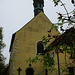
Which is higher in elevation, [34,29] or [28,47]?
[34,29]

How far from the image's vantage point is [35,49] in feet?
48.5

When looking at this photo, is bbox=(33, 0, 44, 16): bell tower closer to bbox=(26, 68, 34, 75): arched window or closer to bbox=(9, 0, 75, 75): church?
bbox=(9, 0, 75, 75): church

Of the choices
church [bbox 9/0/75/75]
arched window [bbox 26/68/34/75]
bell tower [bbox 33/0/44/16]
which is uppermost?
bell tower [bbox 33/0/44/16]

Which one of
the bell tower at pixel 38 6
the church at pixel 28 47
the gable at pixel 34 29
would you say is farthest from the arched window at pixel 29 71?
the bell tower at pixel 38 6

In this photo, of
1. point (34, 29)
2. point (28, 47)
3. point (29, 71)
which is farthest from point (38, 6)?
point (29, 71)

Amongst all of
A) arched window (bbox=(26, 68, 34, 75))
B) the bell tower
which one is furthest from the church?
the bell tower

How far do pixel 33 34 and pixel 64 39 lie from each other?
12527 millimetres

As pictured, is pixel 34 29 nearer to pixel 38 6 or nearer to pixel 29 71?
pixel 29 71

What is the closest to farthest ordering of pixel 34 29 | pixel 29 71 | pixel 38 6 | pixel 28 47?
1. pixel 29 71
2. pixel 28 47
3. pixel 34 29
4. pixel 38 6

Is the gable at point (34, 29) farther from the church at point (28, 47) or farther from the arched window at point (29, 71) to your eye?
the arched window at point (29, 71)

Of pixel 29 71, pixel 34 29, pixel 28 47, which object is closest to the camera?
pixel 29 71

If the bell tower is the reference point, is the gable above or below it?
below

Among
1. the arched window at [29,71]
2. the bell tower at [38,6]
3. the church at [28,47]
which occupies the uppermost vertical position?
the bell tower at [38,6]

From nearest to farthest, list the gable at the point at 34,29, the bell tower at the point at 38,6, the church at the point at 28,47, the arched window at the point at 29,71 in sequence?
the church at the point at 28,47
the arched window at the point at 29,71
the gable at the point at 34,29
the bell tower at the point at 38,6
